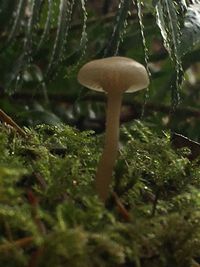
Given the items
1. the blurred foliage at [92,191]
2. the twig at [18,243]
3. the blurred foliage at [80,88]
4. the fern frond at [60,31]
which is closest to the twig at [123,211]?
the blurred foliage at [92,191]

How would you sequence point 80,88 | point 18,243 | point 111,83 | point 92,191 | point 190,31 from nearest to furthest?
1. point 18,243
2. point 92,191
3. point 111,83
4. point 190,31
5. point 80,88

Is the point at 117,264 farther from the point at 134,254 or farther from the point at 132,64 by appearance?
the point at 132,64

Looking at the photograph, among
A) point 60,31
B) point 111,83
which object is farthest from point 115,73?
point 60,31

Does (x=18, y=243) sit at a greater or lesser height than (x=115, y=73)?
lesser

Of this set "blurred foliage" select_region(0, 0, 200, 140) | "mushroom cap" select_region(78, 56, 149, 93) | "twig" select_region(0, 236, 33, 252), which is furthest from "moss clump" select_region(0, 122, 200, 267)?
"blurred foliage" select_region(0, 0, 200, 140)

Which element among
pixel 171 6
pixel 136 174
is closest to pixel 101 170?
pixel 136 174

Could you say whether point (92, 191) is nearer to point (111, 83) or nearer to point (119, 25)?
point (111, 83)
